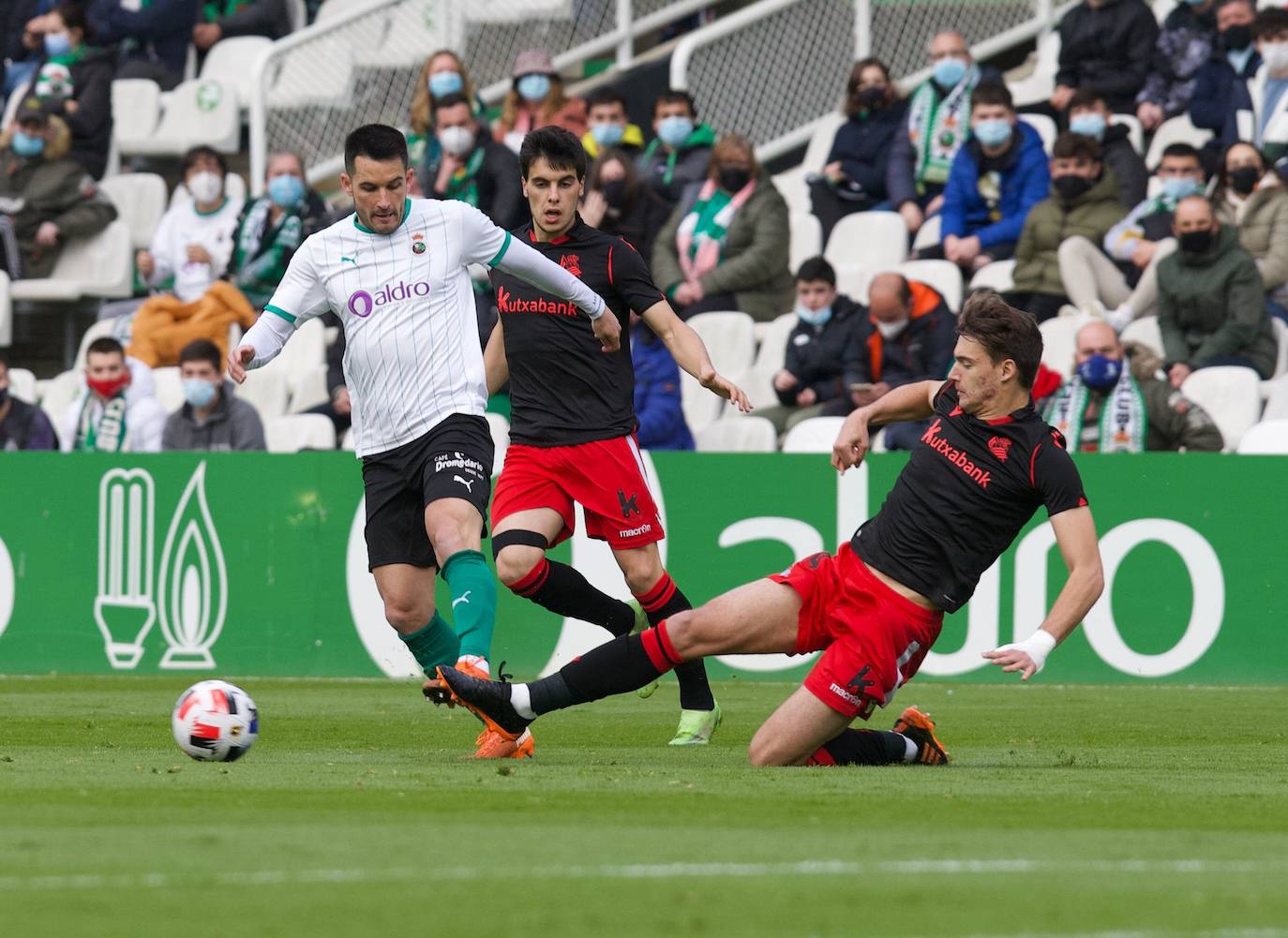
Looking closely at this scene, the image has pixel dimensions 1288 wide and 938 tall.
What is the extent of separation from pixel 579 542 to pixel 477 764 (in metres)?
5.96

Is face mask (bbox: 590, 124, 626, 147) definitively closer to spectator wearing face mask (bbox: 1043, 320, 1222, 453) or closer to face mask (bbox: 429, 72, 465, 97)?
face mask (bbox: 429, 72, 465, 97)

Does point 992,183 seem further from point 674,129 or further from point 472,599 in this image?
point 472,599

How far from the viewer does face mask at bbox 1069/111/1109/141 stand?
53.8ft

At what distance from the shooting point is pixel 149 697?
12.2 m

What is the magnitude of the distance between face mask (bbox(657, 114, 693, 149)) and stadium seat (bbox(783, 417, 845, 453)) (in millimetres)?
3629

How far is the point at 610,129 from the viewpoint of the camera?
58.7 ft

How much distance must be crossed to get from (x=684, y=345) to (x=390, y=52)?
11.9 metres


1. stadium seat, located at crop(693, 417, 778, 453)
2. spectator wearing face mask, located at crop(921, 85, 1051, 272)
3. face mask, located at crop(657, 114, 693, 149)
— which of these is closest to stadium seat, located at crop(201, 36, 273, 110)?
face mask, located at crop(657, 114, 693, 149)

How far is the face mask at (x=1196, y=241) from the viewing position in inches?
576

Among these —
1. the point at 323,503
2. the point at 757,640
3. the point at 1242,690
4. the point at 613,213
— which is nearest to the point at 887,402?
the point at 757,640

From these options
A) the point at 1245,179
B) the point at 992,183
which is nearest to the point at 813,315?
the point at 992,183

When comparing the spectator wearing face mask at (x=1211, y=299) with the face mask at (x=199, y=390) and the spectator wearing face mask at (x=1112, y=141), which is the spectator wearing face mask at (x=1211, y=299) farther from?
the face mask at (x=199, y=390)

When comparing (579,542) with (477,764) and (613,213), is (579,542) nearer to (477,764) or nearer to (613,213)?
(613,213)

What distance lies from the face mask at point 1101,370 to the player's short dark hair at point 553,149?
5.84 metres
